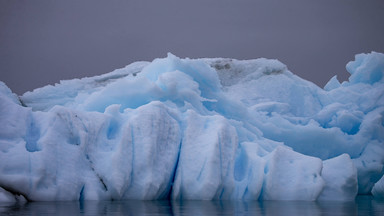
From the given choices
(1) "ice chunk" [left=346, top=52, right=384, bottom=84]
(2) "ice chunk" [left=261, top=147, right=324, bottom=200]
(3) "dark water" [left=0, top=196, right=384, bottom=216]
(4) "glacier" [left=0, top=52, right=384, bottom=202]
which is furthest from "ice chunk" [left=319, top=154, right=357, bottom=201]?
(1) "ice chunk" [left=346, top=52, right=384, bottom=84]

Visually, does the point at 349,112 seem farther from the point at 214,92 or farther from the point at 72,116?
the point at 72,116

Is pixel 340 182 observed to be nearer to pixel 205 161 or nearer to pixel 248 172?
pixel 248 172

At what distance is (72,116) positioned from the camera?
10570mm

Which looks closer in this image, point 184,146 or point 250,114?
point 184,146

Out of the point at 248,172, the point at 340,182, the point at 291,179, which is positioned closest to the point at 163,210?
the point at 248,172

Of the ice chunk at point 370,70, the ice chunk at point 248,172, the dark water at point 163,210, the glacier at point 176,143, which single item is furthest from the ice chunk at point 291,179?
the ice chunk at point 370,70

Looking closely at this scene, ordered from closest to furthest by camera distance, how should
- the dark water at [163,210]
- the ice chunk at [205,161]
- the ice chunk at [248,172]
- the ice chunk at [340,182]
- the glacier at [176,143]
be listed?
1. the dark water at [163,210]
2. the glacier at [176,143]
3. the ice chunk at [205,161]
4. the ice chunk at [248,172]
5. the ice chunk at [340,182]

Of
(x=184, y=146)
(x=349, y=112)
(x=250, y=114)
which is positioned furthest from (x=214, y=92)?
(x=349, y=112)

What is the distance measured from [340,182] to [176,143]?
419 cm

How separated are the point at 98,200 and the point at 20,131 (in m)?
2.05

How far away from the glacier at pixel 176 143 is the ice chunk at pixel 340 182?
0.02 meters

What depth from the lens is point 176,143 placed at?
11.6m

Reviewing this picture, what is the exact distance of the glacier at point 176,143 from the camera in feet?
32.3

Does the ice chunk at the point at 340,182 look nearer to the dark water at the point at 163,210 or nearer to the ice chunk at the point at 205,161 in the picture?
the ice chunk at the point at 205,161
